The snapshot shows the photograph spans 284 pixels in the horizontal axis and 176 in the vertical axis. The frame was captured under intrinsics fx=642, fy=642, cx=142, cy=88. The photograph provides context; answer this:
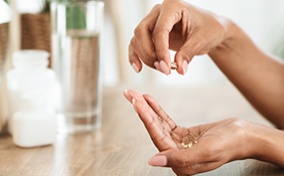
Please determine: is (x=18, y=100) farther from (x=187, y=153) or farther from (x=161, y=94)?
(x=161, y=94)

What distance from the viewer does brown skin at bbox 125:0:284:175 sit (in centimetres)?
110

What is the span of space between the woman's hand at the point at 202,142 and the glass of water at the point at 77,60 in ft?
1.21

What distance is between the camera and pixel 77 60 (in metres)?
1.51

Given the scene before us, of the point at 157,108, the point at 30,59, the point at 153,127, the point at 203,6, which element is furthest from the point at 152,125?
the point at 203,6

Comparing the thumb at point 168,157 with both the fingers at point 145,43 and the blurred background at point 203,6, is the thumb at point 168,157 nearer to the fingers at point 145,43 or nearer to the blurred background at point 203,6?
the fingers at point 145,43

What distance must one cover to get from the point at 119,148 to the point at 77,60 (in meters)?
0.24

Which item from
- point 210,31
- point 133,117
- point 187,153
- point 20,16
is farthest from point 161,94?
point 187,153

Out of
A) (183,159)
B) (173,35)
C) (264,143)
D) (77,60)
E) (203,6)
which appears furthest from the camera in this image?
(203,6)

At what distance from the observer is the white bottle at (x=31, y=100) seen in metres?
1.39

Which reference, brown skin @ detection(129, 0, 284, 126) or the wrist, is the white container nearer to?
brown skin @ detection(129, 0, 284, 126)

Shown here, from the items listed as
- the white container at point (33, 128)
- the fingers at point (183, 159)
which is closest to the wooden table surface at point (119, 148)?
the white container at point (33, 128)

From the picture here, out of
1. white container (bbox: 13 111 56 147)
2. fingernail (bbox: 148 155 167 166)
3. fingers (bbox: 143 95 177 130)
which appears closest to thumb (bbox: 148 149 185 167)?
fingernail (bbox: 148 155 167 166)

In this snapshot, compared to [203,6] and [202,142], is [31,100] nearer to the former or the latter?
[202,142]

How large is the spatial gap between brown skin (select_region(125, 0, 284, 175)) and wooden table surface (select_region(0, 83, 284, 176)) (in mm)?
99
